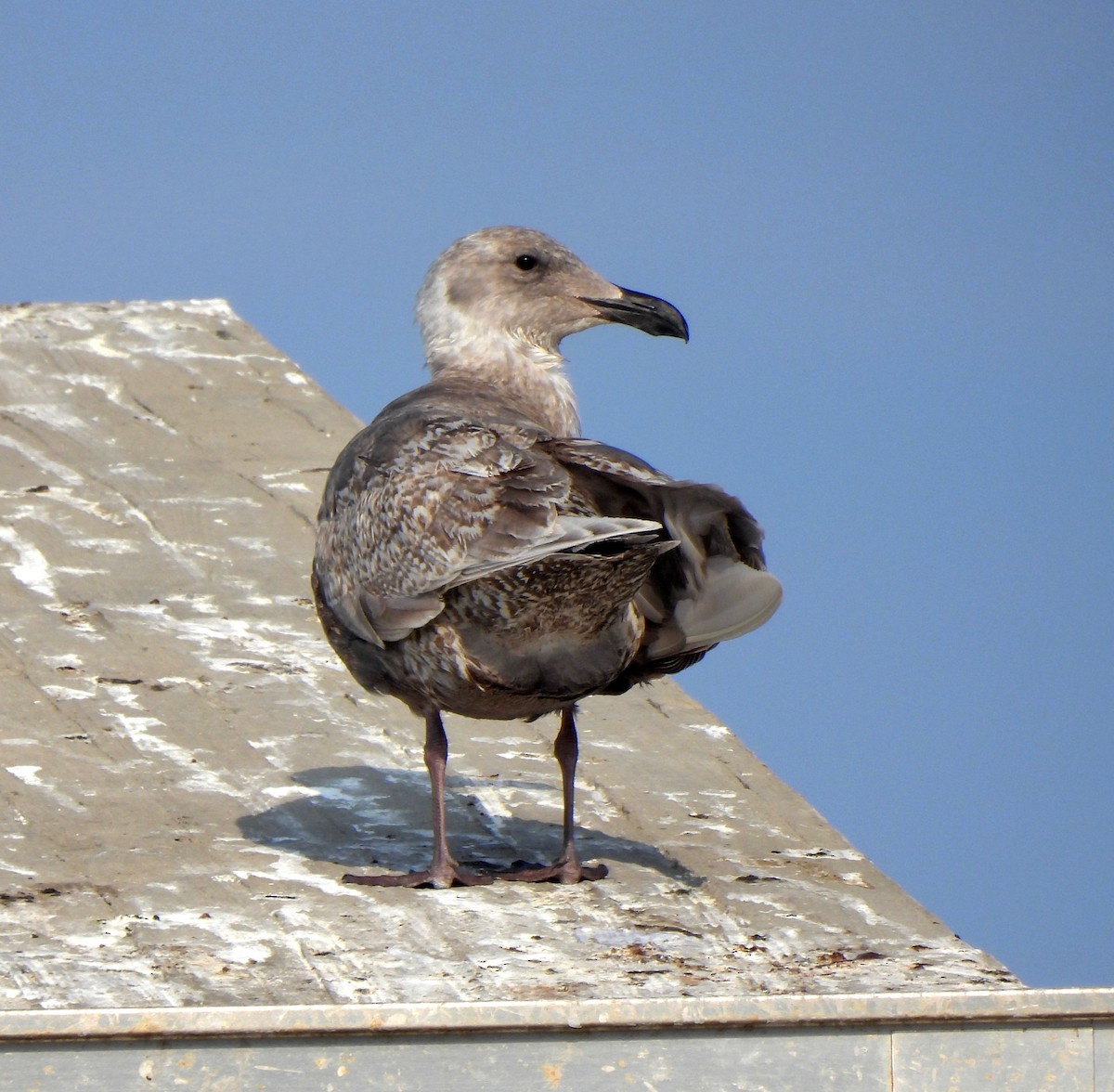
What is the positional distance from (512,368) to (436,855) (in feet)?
5.52

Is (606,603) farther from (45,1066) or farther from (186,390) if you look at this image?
(186,390)

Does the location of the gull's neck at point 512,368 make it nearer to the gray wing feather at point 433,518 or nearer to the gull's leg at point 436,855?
the gray wing feather at point 433,518

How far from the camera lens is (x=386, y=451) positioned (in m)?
5.57

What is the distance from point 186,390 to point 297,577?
2.84 m

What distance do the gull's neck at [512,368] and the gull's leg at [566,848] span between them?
1.01 metres

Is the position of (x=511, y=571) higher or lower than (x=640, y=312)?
lower

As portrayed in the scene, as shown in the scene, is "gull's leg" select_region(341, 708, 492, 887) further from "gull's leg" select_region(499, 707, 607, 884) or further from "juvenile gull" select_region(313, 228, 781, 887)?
"gull's leg" select_region(499, 707, 607, 884)

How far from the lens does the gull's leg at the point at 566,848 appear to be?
226 inches

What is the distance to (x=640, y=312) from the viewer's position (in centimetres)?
643

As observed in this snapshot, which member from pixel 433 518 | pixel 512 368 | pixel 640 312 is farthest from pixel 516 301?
A: pixel 433 518

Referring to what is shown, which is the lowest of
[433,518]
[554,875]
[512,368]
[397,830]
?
[554,875]

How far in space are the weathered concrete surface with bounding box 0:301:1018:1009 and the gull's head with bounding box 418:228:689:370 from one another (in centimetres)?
164

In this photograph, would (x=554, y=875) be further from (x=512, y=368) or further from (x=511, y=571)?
(x=512, y=368)

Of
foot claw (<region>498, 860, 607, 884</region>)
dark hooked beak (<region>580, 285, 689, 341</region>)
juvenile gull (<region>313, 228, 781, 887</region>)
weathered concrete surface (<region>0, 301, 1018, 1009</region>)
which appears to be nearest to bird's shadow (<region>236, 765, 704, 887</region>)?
weathered concrete surface (<region>0, 301, 1018, 1009</region>)
